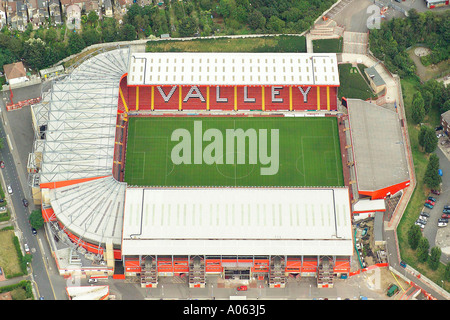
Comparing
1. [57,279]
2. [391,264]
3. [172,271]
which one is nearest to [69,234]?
[57,279]

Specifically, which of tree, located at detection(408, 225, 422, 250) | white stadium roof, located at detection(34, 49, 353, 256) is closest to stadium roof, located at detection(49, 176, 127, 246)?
white stadium roof, located at detection(34, 49, 353, 256)

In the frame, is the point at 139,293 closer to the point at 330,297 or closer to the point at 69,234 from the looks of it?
the point at 69,234

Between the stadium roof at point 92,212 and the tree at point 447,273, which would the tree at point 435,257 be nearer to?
the tree at point 447,273

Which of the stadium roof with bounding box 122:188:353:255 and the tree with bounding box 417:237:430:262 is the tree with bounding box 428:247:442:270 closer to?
the tree with bounding box 417:237:430:262

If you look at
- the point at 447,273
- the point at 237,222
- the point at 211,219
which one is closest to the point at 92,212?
the point at 211,219

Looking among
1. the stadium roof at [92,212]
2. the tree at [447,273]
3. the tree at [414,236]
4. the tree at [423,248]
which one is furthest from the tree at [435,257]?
the stadium roof at [92,212]

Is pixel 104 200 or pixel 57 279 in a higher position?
pixel 104 200
